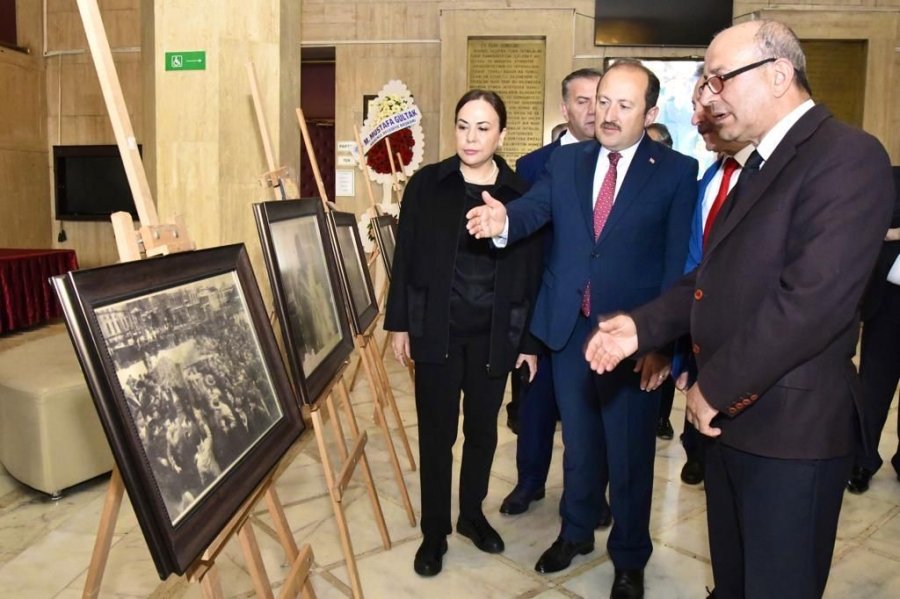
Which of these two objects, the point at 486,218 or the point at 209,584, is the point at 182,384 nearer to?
the point at 209,584

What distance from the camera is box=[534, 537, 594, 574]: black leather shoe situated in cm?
249

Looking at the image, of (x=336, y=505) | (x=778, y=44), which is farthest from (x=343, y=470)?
(x=778, y=44)

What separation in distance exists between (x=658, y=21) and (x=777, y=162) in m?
7.10

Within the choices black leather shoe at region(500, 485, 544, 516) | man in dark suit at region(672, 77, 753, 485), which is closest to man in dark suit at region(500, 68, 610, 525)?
black leather shoe at region(500, 485, 544, 516)

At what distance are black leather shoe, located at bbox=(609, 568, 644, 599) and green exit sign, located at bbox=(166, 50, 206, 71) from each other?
2.95 metres

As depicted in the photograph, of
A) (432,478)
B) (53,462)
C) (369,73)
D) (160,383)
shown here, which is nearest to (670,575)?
(432,478)

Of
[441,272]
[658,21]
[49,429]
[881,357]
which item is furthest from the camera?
[658,21]

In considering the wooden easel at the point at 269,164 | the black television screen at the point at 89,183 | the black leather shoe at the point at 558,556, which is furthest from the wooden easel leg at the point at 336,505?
the black television screen at the point at 89,183

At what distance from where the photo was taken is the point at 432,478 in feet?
8.14

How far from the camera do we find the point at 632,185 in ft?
7.12

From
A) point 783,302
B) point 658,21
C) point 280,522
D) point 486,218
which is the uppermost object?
point 658,21

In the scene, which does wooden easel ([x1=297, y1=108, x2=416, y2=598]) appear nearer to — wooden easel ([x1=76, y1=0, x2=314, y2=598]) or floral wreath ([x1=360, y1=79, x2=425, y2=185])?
wooden easel ([x1=76, y1=0, x2=314, y2=598])

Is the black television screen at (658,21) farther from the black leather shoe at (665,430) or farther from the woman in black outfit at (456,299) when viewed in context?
the woman in black outfit at (456,299)

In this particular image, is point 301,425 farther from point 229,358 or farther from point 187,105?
point 187,105
